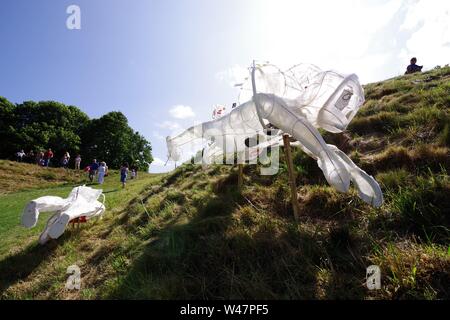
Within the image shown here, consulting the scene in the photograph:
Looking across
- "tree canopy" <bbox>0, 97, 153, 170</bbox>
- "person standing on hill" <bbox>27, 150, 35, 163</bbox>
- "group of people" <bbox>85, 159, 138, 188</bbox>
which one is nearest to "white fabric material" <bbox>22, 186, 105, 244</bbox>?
"group of people" <bbox>85, 159, 138, 188</bbox>

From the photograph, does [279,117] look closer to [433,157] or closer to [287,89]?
[287,89]

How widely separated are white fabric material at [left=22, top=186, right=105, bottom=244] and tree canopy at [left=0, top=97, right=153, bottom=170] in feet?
120

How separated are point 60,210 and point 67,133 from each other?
40877 millimetres

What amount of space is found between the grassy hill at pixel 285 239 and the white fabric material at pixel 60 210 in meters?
0.37

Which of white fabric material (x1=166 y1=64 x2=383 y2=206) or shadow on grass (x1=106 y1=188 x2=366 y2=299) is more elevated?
white fabric material (x1=166 y1=64 x2=383 y2=206)

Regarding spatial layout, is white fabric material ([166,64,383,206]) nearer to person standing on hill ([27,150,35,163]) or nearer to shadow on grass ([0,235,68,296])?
shadow on grass ([0,235,68,296])

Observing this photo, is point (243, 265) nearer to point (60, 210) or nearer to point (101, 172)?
point (60, 210)

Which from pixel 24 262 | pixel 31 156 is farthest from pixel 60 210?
pixel 31 156

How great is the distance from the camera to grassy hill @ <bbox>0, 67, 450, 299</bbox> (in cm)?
268

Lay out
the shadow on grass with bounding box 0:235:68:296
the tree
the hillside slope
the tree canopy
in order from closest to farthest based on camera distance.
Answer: the shadow on grass with bounding box 0:235:68:296, the hillside slope, the tree canopy, the tree

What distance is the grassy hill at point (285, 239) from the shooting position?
8.80 feet

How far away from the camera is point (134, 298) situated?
2924mm

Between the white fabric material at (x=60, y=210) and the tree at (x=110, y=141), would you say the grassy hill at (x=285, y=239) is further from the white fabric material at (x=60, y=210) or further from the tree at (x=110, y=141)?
the tree at (x=110, y=141)
